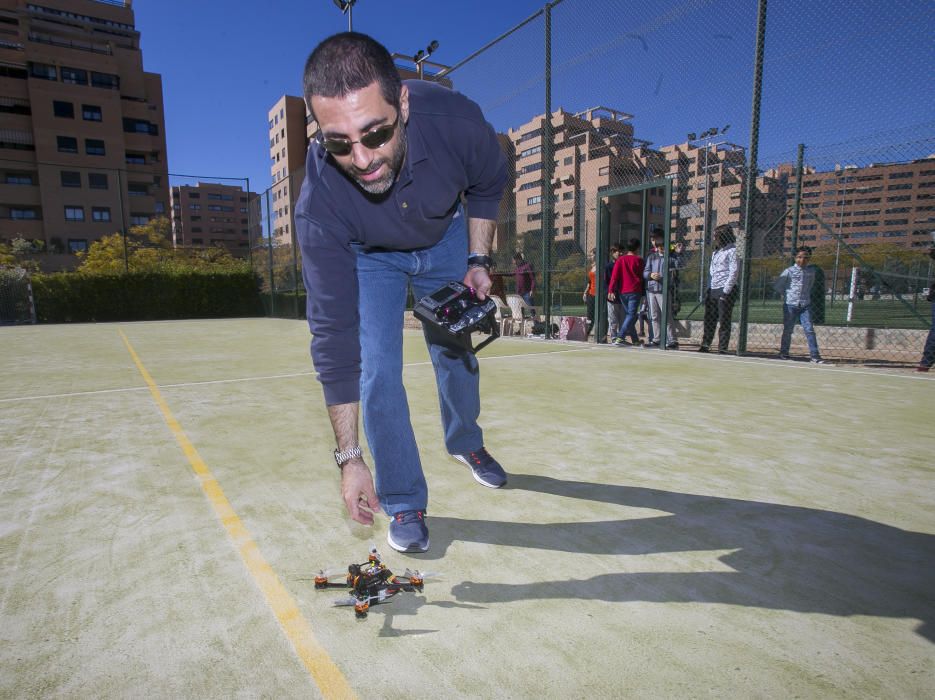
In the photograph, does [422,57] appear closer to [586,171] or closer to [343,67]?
[586,171]

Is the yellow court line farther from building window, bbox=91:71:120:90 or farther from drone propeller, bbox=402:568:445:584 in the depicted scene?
building window, bbox=91:71:120:90

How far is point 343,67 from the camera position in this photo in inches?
55.1

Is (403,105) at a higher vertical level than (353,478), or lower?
higher

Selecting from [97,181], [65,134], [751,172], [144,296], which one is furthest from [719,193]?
[65,134]

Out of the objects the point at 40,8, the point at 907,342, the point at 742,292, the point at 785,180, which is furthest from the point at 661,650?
the point at 40,8

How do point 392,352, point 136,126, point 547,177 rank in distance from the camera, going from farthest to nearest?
1. point 136,126
2. point 547,177
3. point 392,352

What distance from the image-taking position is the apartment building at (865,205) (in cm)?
686

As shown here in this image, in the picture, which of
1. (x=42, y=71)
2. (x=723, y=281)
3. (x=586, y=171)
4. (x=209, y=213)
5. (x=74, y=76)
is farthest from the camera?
(x=209, y=213)

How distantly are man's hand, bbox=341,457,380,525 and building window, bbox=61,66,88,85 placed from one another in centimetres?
5675

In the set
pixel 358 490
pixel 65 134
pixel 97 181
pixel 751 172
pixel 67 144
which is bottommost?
pixel 358 490

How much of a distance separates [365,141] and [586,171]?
12763 mm

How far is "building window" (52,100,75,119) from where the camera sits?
138ft

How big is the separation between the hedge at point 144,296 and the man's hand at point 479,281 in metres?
21.7

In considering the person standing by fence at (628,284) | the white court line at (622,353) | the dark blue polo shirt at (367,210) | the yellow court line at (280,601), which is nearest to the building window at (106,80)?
the person standing by fence at (628,284)
